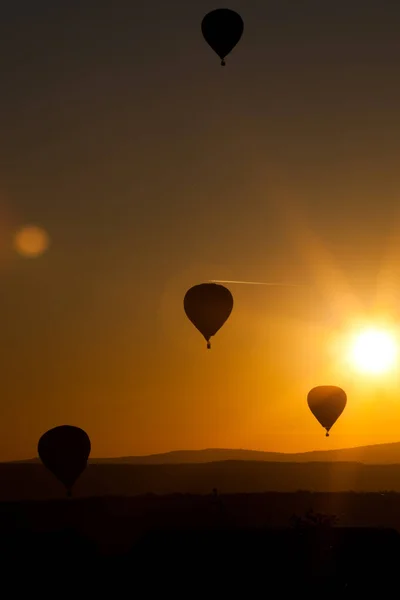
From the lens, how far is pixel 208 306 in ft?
188

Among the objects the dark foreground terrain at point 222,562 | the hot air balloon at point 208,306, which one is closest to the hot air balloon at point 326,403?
the hot air balloon at point 208,306

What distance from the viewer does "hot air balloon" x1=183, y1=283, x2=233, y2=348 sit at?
184 feet

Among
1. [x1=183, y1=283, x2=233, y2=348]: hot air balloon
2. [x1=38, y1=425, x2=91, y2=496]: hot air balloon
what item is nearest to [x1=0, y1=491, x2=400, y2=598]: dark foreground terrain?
[x1=183, y1=283, x2=233, y2=348]: hot air balloon

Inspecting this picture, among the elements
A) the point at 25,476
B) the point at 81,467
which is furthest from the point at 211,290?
the point at 25,476

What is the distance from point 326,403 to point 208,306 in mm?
16870

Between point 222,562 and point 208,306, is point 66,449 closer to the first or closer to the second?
point 208,306

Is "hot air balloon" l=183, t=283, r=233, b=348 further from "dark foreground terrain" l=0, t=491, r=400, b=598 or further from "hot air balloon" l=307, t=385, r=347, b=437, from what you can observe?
"dark foreground terrain" l=0, t=491, r=400, b=598

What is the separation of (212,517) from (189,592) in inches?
1787

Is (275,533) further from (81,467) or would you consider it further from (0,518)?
(0,518)

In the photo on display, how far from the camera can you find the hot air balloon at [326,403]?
70188 millimetres

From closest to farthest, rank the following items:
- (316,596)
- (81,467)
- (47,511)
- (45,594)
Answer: (316,596) → (45,594) → (81,467) → (47,511)

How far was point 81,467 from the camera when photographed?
64125 millimetres

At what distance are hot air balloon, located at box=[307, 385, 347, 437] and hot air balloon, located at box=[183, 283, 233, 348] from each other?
1484 cm

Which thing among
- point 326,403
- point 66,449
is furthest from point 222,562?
point 326,403
